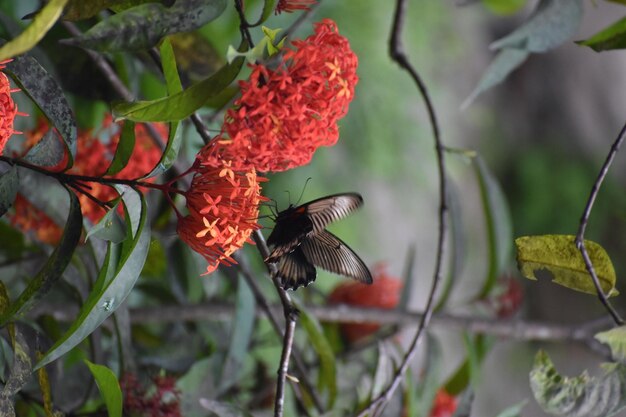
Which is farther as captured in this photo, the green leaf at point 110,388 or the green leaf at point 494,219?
the green leaf at point 494,219

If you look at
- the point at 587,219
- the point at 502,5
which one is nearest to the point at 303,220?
the point at 587,219

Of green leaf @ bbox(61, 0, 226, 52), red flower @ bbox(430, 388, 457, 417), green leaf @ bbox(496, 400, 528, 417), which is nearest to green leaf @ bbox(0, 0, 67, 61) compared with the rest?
green leaf @ bbox(61, 0, 226, 52)

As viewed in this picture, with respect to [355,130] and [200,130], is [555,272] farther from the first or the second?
[355,130]

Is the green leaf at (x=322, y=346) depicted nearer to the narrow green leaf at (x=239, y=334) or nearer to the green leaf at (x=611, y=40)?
the narrow green leaf at (x=239, y=334)

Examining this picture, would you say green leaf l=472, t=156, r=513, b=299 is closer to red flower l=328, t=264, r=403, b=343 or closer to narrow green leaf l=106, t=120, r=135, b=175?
red flower l=328, t=264, r=403, b=343

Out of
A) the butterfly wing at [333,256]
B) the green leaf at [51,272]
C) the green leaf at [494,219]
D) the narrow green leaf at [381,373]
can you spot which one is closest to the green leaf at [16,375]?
the green leaf at [51,272]

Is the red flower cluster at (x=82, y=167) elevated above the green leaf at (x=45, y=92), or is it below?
below

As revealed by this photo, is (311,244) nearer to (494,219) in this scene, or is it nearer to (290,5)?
(290,5)
